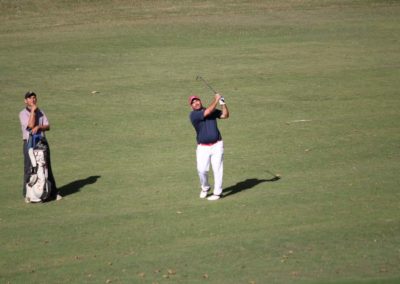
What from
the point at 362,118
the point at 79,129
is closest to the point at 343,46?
the point at 362,118

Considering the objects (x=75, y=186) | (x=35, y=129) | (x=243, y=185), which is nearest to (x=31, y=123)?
(x=35, y=129)

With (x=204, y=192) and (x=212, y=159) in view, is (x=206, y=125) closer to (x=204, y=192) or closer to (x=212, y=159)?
(x=212, y=159)

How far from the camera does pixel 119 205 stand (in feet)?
61.2

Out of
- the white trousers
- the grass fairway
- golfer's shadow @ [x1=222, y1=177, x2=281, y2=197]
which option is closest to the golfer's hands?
the grass fairway

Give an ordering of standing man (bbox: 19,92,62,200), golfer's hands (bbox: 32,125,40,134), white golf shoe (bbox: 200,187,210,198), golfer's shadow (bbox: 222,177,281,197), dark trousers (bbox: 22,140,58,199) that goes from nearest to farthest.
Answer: white golf shoe (bbox: 200,187,210,198) → standing man (bbox: 19,92,62,200) → golfer's hands (bbox: 32,125,40,134) → dark trousers (bbox: 22,140,58,199) → golfer's shadow (bbox: 222,177,281,197)

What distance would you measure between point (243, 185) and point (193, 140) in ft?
14.2

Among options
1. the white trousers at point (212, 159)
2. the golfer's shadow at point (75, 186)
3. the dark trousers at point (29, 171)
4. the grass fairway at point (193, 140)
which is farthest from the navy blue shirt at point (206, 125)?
the golfer's shadow at point (75, 186)

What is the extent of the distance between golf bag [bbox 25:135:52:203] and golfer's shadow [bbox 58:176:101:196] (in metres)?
0.80

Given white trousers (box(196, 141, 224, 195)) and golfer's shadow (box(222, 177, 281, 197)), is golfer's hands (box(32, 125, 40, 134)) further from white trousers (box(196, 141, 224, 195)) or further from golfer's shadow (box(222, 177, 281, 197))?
golfer's shadow (box(222, 177, 281, 197))

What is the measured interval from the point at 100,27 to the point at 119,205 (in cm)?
1997

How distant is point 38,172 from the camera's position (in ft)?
62.1

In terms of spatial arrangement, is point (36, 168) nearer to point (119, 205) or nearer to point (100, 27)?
point (119, 205)

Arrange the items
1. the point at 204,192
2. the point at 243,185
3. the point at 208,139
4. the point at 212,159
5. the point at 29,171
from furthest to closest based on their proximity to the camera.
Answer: the point at 243,185
the point at 29,171
the point at 204,192
the point at 212,159
the point at 208,139

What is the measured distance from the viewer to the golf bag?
1886 centimetres
